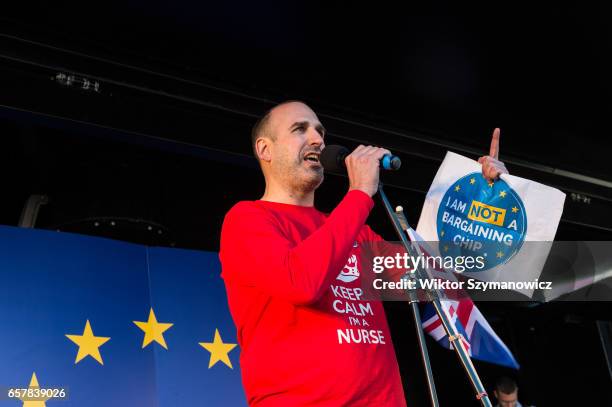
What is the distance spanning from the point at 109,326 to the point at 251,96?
1.27 meters

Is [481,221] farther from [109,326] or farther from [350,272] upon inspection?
[109,326]

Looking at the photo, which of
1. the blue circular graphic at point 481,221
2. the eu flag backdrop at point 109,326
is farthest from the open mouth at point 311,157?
the eu flag backdrop at point 109,326

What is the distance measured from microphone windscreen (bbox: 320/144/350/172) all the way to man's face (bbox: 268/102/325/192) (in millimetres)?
149

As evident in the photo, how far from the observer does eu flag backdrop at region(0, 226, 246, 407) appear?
7.82 feet

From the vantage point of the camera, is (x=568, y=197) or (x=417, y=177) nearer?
(x=417, y=177)

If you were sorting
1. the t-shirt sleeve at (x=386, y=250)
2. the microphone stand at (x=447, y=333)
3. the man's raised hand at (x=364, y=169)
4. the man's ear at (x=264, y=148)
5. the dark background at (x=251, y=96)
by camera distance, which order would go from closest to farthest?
the microphone stand at (x=447, y=333), the man's raised hand at (x=364, y=169), the t-shirt sleeve at (x=386, y=250), the man's ear at (x=264, y=148), the dark background at (x=251, y=96)

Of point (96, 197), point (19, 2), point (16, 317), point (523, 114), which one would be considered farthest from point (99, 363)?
point (523, 114)

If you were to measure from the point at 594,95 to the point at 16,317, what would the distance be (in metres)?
2.95

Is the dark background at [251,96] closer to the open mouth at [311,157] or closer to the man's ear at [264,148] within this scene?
the man's ear at [264,148]

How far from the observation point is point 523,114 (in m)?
3.04

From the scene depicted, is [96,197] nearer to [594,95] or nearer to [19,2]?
[19,2]

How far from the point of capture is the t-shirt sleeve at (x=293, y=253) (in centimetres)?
111

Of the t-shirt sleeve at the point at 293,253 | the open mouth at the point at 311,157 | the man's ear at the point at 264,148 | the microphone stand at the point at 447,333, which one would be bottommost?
the microphone stand at the point at 447,333

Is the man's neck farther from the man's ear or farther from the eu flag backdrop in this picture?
the eu flag backdrop
